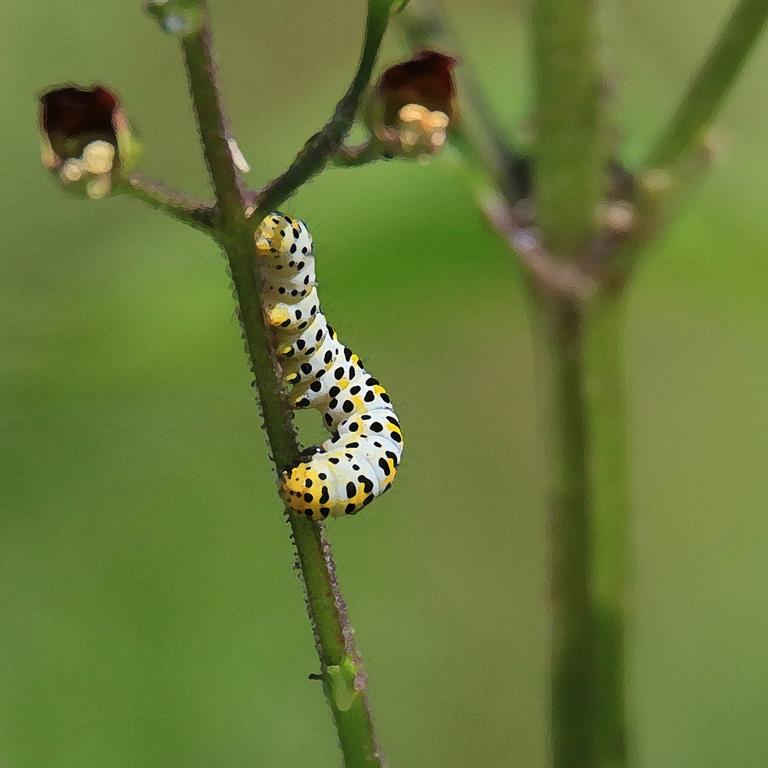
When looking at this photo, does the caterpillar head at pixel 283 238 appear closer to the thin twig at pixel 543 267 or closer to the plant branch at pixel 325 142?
the thin twig at pixel 543 267

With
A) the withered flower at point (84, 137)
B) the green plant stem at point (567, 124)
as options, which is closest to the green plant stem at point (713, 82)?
the green plant stem at point (567, 124)

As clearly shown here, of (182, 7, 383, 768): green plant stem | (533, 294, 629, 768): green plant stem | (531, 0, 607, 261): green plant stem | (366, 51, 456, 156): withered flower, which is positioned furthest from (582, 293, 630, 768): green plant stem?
(366, 51, 456, 156): withered flower

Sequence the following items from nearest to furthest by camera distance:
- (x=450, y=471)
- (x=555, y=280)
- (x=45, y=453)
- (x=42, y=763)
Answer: (x=555, y=280), (x=42, y=763), (x=45, y=453), (x=450, y=471)

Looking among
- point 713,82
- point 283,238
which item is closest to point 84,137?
point 283,238

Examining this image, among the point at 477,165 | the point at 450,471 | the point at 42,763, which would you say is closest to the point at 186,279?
the point at 477,165

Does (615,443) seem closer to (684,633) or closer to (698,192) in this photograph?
(698,192)

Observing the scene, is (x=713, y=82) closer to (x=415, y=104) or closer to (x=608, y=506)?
(x=608, y=506)
